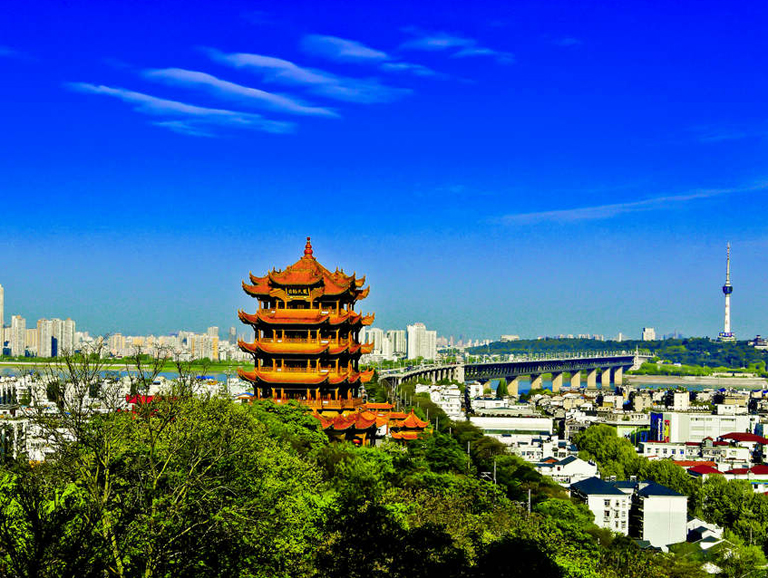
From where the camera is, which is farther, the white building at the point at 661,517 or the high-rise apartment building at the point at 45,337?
the high-rise apartment building at the point at 45,337

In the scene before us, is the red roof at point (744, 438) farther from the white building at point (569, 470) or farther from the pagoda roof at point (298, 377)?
the pagoda roof at point (298, 377)

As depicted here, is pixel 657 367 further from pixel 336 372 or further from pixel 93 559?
pixel 93 559

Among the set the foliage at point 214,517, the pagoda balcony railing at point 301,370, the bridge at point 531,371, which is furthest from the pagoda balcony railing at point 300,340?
the bridge at point 531,371

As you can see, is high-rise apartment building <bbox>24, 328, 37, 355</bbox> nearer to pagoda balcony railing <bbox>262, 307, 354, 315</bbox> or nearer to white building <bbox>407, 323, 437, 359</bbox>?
white building <bbox>407, 323, 437, 359</bbox>

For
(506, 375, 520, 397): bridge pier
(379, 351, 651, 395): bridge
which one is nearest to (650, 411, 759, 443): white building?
(379, 351, 651, 395): bridge

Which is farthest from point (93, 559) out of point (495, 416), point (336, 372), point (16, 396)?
point (16, 396)

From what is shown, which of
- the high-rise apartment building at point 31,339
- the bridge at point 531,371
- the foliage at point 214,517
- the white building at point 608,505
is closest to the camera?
the foliage at point 214,517

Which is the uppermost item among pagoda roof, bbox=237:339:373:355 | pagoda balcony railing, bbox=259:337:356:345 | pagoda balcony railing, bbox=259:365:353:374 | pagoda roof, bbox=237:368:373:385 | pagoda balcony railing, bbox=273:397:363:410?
pagoda balcony railing, bbox=259:337:356:345
